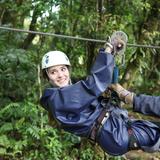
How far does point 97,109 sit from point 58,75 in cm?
47

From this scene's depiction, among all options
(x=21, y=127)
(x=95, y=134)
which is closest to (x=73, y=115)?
(x=95, y=134)

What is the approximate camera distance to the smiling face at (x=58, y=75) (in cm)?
369

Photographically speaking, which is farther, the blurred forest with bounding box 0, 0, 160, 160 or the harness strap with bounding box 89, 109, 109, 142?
the blurred forest with bounding box 0, 0, 160, 160

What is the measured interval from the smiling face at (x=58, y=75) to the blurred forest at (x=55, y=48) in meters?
1.72

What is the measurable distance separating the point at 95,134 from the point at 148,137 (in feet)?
1.61

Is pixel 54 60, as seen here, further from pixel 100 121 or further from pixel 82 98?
pixel 100 121

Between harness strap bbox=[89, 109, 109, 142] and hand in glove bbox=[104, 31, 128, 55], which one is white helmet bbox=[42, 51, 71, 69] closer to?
hand in glove bbox=[104, 31, 128, 55]

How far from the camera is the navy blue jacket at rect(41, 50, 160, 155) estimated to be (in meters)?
3.43

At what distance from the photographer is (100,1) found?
19.8 ft

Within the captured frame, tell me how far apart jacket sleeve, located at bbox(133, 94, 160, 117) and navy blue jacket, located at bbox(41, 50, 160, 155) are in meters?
0.18

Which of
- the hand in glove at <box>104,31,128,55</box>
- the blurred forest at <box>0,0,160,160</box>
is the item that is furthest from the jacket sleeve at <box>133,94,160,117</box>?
the blurred forest at <box>0,0,160,160</box>

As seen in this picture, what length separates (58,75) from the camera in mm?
3711

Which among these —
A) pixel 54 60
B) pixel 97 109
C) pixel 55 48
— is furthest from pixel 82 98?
pixel 55 48

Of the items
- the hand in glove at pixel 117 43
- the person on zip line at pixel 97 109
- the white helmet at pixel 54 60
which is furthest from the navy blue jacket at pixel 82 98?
the white helmet at pixel 54 60
